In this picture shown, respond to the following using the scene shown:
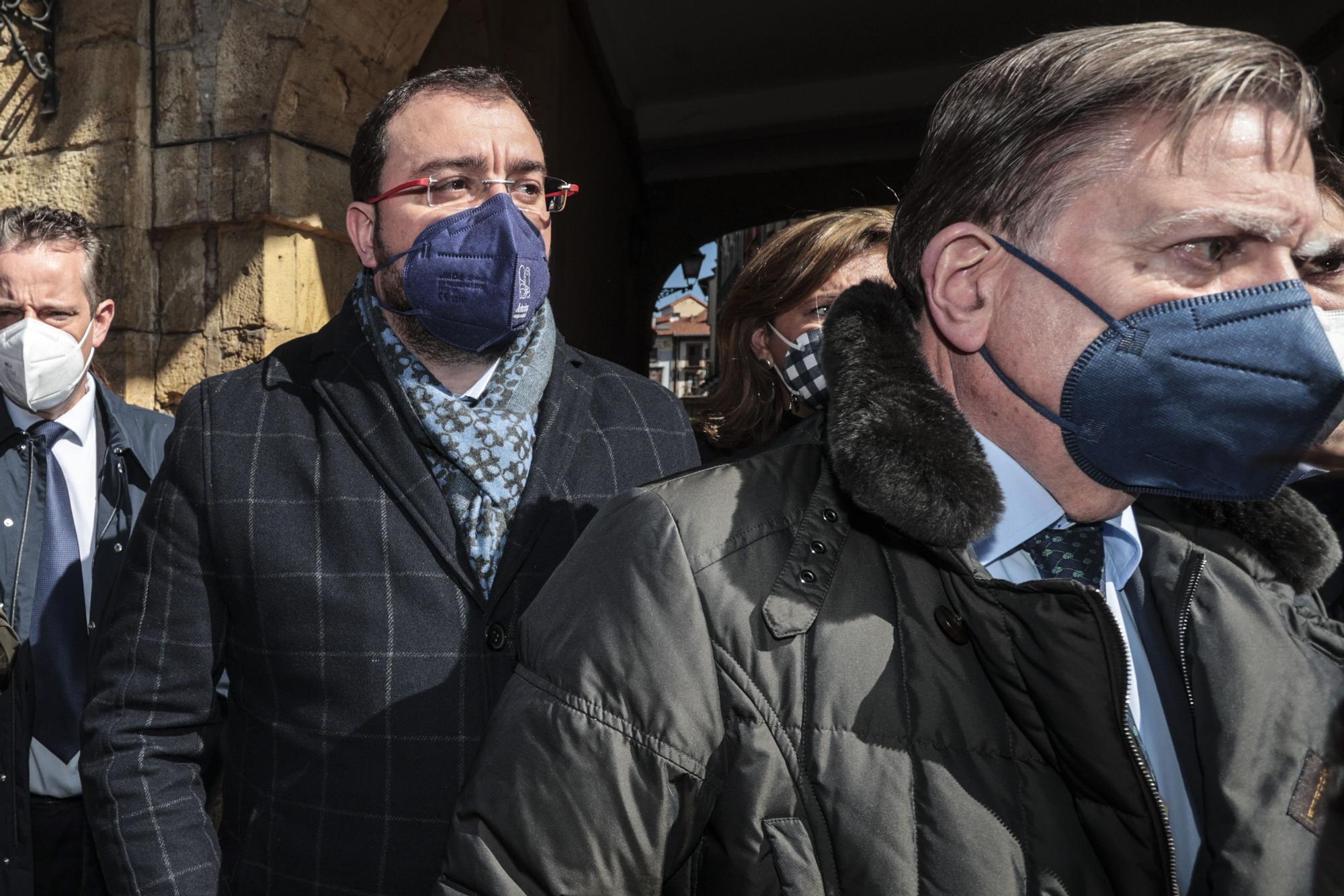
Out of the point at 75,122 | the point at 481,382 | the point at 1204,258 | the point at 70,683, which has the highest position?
the point at 75,122

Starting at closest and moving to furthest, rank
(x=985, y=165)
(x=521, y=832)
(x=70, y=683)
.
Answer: (x=521, y=832) < (x=985, y=165) < (x=70, y=683)

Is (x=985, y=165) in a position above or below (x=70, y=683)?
above

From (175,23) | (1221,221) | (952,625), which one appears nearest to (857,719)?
(952,625)

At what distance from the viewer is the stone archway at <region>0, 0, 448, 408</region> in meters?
3.17

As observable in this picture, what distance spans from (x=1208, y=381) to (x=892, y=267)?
0.38 meters

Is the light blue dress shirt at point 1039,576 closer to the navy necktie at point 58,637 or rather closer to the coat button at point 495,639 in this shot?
the coat button at point 495,639

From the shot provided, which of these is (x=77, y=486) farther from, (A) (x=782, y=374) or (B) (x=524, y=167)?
(A) (x=782, y=374)

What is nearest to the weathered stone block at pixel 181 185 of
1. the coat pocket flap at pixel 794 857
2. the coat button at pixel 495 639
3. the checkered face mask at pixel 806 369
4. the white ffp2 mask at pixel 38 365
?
the white ffp2 mask at pixel 38 365

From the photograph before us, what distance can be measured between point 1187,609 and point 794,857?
0.53 m

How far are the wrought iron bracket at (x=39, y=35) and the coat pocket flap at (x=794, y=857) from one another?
3654 mm

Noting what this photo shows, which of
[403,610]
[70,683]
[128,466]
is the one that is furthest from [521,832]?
[128,466]

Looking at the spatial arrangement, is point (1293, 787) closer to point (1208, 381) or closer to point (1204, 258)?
point (1208, 381)

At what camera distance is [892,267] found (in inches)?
47.7

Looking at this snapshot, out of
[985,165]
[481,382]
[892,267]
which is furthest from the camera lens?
[481,382]
